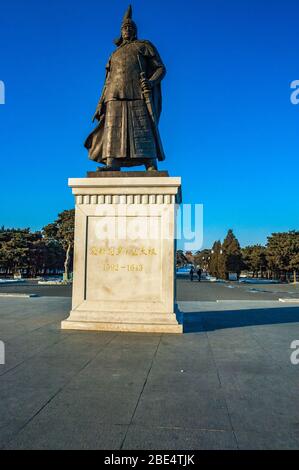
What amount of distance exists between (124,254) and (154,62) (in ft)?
13.4

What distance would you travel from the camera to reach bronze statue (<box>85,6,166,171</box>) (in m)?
7.49

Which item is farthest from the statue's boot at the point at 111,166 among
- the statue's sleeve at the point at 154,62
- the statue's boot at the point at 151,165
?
the statue's sleeve at the point at 154,62

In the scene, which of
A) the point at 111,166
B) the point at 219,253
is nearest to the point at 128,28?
the point at 111,166

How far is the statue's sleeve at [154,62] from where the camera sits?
25.2 feet

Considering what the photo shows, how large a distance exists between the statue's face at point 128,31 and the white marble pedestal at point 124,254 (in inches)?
130

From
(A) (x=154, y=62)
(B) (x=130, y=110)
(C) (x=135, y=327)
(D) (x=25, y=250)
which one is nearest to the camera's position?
(C) (x=135, y=327)

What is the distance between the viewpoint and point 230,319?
8.77 meters

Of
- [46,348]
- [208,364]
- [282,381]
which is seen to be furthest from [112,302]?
[282,381]

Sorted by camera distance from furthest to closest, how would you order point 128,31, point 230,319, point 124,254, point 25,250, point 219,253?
point 219,253
point 25,250
point 230,319
point 128,31
point 124,254

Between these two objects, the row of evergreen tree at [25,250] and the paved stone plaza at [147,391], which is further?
the row of evergreen tree at [25,250]

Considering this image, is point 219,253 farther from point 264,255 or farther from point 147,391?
point 147,391

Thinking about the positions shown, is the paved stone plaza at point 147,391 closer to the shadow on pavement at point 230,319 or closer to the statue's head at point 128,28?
the shadow on pavement at point 230,319

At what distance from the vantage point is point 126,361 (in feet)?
15.3

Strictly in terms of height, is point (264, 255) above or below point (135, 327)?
above
